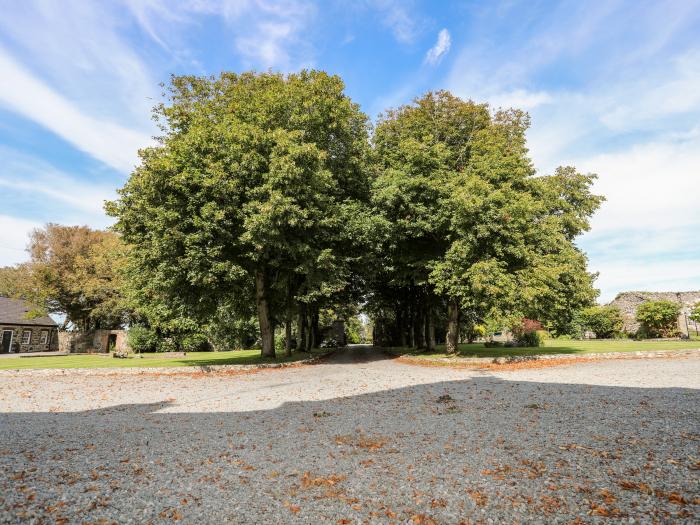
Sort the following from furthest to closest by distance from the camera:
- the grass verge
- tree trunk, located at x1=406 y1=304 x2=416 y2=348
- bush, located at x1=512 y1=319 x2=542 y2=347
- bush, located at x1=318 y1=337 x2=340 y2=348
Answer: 1. bush, located at x1=318 y1=337 x2=340 y2=348
2. tree trunk, located at x1=406 y1=304 x2=416 y2=348
3. bush, located at x1=512 y1=319 x2=542 y2=347
4. the grass verge

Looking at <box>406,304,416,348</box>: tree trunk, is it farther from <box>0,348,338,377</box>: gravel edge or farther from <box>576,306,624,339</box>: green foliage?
<box>0,348,338,377</box>: gravel edge

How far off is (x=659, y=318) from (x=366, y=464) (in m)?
41.6

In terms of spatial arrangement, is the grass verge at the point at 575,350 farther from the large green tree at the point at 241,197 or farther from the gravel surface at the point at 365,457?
the gravel surface at the point at 365,457

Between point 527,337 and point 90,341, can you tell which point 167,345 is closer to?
point 90,341

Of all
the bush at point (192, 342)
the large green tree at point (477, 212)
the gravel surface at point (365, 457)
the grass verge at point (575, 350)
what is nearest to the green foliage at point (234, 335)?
the bush at point (192, 342)

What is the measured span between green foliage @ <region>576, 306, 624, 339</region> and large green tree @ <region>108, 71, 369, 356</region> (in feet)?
106

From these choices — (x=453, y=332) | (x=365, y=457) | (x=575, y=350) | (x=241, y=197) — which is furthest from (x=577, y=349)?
(x=365, y=457)

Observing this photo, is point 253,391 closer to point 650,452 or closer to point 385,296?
point 650,452

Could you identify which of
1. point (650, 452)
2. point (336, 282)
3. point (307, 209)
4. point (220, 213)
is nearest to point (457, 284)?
point (336, 282)

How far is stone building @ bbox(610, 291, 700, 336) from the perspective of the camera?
42053mm

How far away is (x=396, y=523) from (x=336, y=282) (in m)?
17.0

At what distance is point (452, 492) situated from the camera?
4.68 meters

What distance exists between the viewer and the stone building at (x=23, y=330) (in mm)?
43188

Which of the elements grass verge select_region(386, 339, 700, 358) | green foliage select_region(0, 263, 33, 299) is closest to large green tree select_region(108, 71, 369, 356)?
grass verge select_region(386, 339, 700, 358)
